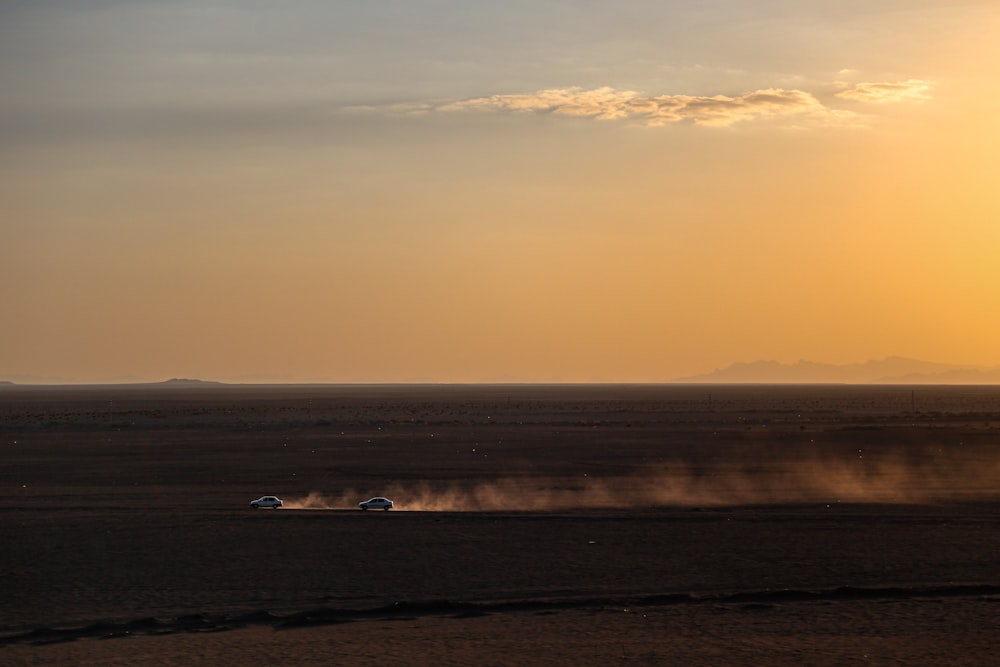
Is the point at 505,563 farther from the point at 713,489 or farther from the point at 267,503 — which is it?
Answer: the point at 713,489

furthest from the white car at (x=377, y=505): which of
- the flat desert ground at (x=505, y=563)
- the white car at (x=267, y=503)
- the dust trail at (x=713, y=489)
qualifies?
the white car at (x=267, y=503)

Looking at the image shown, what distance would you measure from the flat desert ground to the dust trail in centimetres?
24

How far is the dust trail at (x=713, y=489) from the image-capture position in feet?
168

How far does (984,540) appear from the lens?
128ft

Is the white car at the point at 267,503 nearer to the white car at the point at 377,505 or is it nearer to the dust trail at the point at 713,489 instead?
the dust trail at the point at 713,489

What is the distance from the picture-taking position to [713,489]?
57.1 metres

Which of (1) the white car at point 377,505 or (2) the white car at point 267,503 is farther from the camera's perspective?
(2) the white car at point 267,503

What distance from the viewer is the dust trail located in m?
51.2

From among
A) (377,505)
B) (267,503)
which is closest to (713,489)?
(377,505)

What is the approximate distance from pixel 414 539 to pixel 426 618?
1101 centimetres

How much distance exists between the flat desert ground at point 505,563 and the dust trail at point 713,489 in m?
0.24

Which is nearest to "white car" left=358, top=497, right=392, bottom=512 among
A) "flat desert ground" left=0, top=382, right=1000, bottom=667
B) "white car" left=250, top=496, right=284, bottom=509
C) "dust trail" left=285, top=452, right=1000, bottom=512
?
"flat desert ground" left=0, top=382, right=1000, bottom=667

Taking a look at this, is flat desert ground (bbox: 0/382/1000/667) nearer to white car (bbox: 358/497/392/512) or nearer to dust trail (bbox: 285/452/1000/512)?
dust trail (bbox: 285/452/1000/512)

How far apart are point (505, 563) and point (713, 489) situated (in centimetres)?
2395
